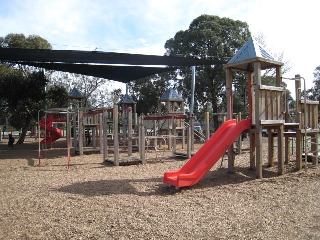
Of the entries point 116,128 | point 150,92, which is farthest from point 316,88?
point 116,128

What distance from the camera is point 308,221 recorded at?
428 cm

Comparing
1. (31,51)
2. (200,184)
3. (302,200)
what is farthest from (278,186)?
(31,51)

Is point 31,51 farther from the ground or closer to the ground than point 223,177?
farther from the ground

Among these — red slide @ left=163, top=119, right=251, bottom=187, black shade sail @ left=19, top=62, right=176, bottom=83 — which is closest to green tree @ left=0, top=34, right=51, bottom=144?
black shade sail @ left=19, top=62, right=176, bottom=83

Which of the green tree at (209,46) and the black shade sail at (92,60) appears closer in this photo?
the black shade sail at (92,60)

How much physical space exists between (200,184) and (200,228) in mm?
2857

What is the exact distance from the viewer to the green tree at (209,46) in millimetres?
25922

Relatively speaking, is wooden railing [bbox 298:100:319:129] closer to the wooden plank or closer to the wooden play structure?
the wooden play structure

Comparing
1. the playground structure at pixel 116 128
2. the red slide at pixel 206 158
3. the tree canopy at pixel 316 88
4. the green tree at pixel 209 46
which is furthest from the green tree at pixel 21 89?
the tree canopy at pixel 316 88

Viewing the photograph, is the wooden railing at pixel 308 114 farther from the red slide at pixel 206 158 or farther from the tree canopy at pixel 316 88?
the tree canopy at pixel 316 88

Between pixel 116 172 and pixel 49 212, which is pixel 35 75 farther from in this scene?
pixel 49 212

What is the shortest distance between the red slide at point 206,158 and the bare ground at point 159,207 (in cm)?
26

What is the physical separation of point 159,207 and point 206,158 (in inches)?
75.5

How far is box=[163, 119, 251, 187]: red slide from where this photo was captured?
6359 mm
